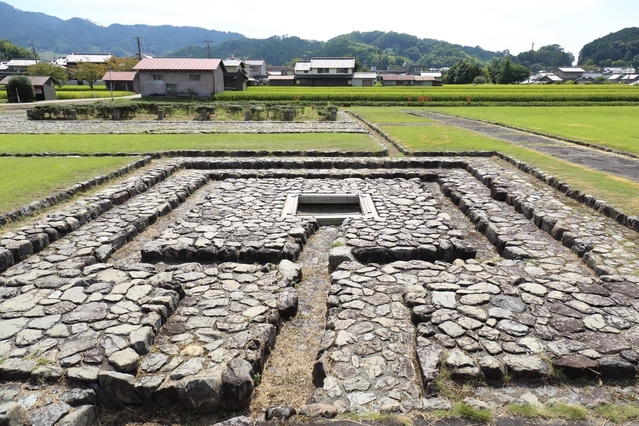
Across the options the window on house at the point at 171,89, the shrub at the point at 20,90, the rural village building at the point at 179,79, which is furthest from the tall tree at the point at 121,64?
the window on house at the point at 171,89

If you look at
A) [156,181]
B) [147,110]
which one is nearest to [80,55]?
[147,110]

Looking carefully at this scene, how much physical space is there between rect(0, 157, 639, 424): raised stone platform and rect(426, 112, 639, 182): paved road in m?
4.50

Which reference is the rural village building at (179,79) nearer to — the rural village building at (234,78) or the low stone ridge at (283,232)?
the rural village building at (234,78)

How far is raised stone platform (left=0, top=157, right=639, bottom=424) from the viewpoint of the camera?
3660 millimetres

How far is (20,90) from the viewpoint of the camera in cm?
4422

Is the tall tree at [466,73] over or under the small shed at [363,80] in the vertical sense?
over

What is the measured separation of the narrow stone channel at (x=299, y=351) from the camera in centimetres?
381

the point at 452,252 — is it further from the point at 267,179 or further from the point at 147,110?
the point at 147,110

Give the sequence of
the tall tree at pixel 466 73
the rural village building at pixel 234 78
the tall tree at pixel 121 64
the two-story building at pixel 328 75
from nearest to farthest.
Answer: the rural village building at pixel 234 78 < the tall tree at pixel 121 64 < the two-story building at pixel 328 75 < the tall tree at pixel 466 73

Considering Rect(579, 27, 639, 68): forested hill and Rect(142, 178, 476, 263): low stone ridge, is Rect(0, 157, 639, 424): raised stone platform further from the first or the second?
Rect(579, 27, 639, 68): forested hill

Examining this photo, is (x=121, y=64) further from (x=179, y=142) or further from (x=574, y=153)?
(x=574, y=153)

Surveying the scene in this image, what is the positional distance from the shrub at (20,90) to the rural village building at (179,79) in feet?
36.2

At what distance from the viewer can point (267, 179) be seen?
11.6 metres

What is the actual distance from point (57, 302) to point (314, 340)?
2943 mm
